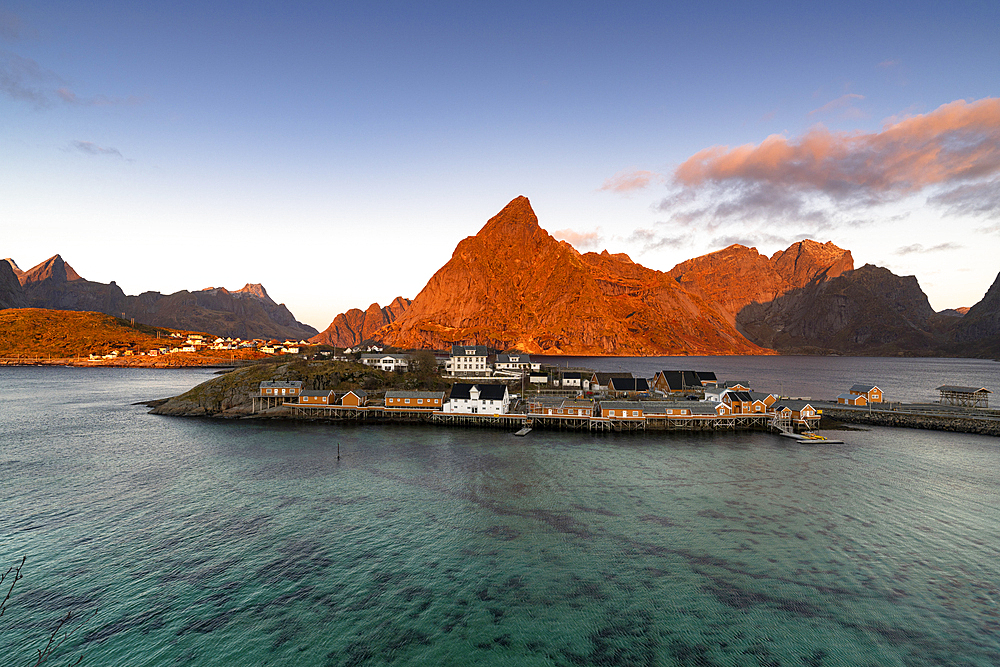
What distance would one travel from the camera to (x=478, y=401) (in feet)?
251

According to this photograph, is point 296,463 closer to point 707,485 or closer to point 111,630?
point 111,630

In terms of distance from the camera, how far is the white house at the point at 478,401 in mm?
76375

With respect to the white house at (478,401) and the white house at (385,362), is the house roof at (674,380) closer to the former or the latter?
the white house at (478,401)

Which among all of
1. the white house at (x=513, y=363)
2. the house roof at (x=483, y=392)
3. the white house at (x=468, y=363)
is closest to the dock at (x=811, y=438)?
the house roof at (x=483, y=392)

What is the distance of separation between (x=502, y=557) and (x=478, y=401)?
47.5 m

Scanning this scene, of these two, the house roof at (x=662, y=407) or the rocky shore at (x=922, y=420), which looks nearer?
the rocky shore at (x=922, y=420)

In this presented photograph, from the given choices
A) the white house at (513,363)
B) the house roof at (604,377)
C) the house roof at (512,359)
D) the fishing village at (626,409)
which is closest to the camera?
the fishing village at (626,409)

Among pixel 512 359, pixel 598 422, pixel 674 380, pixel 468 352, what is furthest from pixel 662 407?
pixel 468 352

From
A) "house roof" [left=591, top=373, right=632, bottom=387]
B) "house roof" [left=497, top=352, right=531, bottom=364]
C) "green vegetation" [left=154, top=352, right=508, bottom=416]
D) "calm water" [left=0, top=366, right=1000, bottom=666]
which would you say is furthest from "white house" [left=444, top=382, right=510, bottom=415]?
"house roof" [left=497, top=352, right=531, bottom=364]

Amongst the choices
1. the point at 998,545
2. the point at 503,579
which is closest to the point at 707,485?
the point at 998,545

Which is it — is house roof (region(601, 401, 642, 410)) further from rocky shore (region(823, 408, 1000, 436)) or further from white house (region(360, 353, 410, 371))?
white house (region(360, 353, 410, 371))

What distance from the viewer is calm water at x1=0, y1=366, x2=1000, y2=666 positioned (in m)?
21.3

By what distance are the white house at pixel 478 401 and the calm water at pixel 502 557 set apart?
67.6ft

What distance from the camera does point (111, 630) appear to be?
21953 millimetres
